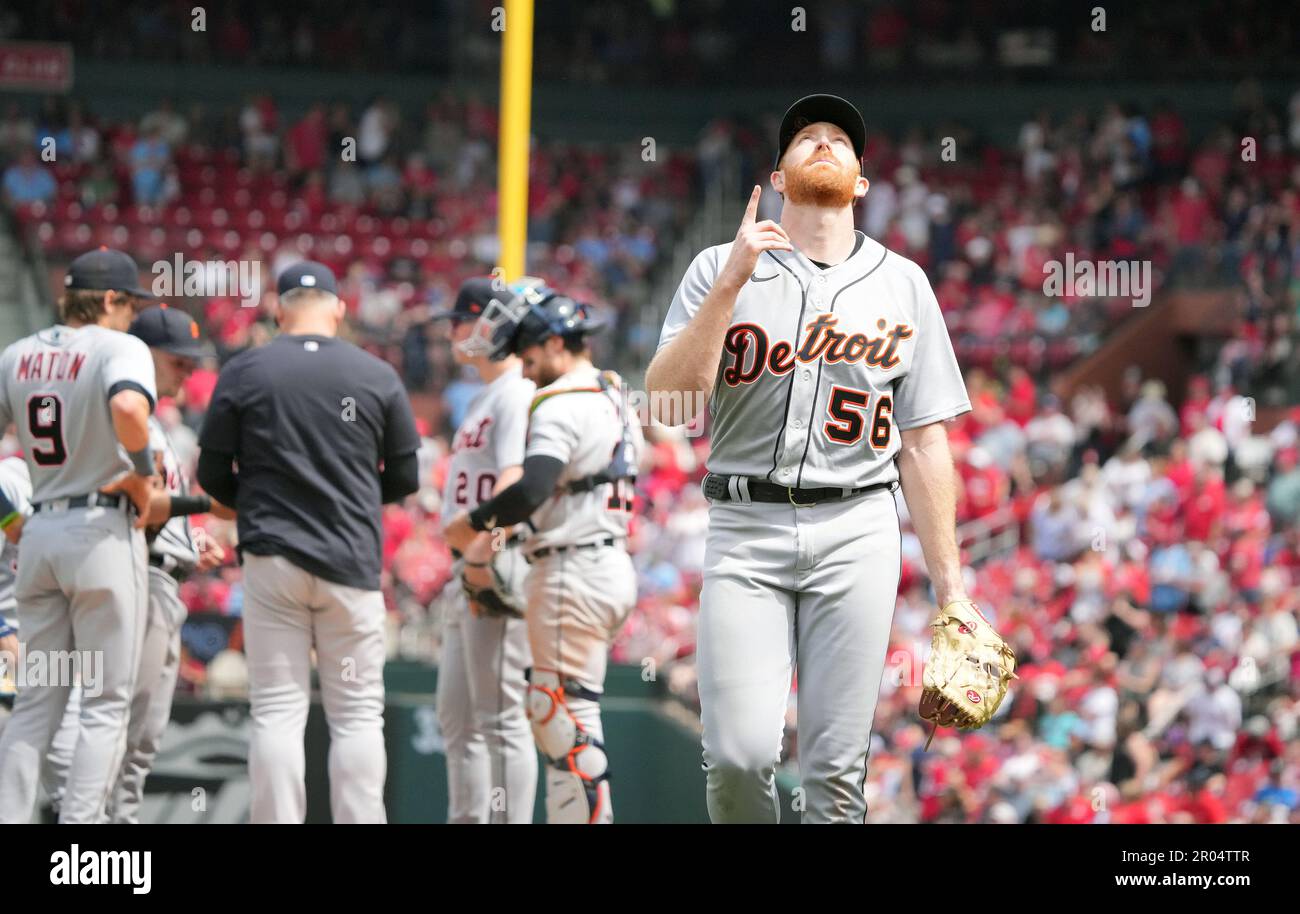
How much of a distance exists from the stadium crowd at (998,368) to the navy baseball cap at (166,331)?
2.65 m

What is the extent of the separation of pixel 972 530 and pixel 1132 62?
860 centimetres

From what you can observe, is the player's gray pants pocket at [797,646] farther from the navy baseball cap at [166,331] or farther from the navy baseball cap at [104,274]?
the navy baseball cap at [166,331]

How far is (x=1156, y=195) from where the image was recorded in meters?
16.9

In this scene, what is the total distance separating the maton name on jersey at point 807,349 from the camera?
3727mm

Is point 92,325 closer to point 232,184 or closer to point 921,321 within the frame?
point 921,321

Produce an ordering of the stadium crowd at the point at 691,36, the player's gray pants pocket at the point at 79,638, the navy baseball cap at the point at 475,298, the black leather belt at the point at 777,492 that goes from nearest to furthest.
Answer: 1. the black leather belt at the point at 777,492
2. the player's gray pants pocket at the point at 79,638
3. the navy baseball cap at the point at 475,298
4. the stadium crowd at the point at 691,36

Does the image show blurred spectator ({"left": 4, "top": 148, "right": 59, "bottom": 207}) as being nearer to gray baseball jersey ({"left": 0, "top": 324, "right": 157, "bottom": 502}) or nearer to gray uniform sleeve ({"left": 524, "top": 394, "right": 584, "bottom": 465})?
gray baseball jersey ({"left": 0, "top": 324, "right": 157, "bottom": 502})

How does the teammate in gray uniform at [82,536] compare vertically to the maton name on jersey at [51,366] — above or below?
below

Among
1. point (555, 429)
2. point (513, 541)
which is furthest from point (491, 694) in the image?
point (555, 429)

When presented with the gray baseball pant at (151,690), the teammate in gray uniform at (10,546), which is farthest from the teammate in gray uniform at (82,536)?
the teammate in gray uniform at (10,546)

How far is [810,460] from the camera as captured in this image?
12.1 ft

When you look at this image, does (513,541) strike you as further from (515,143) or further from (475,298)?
(515,143)

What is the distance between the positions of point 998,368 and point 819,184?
11.5m
